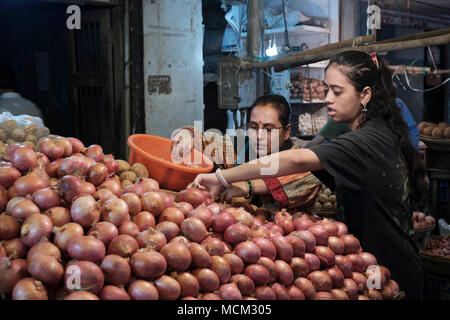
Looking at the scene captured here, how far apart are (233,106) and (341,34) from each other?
3.45 m

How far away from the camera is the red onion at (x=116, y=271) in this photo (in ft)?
4.56

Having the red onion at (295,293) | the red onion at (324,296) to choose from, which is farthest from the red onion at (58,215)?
the red onion at (324,296)

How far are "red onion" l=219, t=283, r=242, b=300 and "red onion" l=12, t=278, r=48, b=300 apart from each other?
59 cm

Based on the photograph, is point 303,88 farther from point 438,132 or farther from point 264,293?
point 264,293

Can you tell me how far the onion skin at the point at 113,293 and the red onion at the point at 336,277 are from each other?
2.99ft

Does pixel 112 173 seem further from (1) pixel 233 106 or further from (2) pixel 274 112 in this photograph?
(1) pixel 233 106

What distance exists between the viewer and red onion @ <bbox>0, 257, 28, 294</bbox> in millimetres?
1354

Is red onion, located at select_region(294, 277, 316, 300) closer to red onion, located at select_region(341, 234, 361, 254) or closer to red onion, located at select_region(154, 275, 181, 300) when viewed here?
red onion, located at select_region(341, 234, 361, 254)

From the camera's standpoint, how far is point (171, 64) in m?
5.41

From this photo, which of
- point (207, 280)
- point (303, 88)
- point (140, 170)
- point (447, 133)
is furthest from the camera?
point (303, 88)

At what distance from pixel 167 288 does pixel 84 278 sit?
0.27m

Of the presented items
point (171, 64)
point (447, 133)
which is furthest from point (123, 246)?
point (447, 133)

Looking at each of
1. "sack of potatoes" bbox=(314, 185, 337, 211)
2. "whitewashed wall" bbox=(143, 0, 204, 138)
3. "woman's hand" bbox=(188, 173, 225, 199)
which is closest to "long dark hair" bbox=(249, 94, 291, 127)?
"woman's hand" bbox=(188, 173, 225, 199)

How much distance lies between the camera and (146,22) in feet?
17.0
